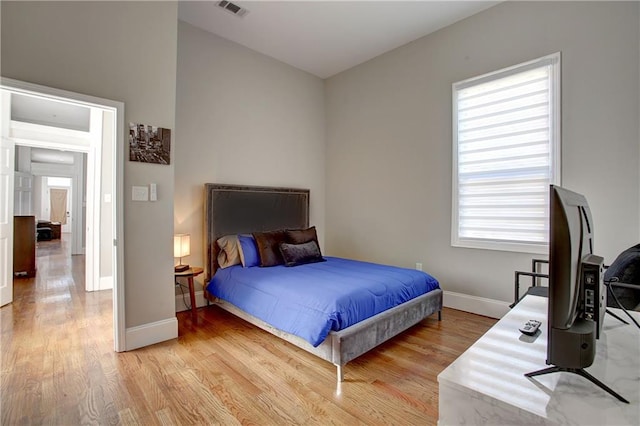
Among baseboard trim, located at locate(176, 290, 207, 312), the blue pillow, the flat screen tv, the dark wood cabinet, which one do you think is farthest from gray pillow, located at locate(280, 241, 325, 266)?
the dark wood cabinet

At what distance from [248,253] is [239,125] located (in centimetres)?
178

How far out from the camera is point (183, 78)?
3551 mm

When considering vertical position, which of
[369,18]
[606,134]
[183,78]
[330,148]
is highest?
[369,18]

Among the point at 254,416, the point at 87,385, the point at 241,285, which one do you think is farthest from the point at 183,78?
the point at 254,416

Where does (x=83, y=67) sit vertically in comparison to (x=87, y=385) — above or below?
above

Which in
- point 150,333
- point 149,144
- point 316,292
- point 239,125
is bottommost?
point 150,333

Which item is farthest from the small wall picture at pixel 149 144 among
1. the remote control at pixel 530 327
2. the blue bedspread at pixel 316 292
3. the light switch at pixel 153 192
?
the remote control at pixel 530 327

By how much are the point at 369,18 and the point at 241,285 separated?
3314mm

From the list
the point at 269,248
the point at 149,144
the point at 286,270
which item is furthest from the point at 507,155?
the point at 149,144

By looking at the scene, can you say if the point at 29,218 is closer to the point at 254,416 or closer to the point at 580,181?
the point at 254,416

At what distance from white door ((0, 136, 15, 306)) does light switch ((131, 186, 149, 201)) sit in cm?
233

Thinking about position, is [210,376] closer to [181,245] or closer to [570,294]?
[181,245]

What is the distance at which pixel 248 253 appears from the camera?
3477mm

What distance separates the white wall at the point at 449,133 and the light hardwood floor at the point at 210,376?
112 centimetres
